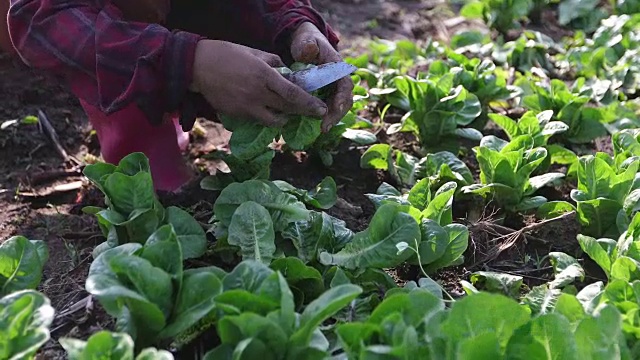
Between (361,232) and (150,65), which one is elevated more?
(150,65)

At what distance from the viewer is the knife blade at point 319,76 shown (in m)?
1.87

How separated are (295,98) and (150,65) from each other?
1.14 ft

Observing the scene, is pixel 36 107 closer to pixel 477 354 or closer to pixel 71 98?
pixel 71 98

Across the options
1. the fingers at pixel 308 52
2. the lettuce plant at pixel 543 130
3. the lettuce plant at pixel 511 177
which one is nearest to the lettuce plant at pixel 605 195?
the lettuce plant at pixel 511 177

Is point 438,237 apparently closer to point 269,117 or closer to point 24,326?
point 269,117

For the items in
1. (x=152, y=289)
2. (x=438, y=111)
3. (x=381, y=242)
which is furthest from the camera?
(x=438, y=111)

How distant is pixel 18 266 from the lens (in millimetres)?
1596

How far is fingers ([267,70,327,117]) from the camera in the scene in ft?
5.86

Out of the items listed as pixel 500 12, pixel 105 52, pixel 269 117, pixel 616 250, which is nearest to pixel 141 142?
pixel 105 52

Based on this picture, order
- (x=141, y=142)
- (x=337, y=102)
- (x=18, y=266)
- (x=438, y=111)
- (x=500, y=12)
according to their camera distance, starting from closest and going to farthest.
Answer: (x=18, y=266) < (x=337, y=102) < (x=141, y=142) < (x=438, y=111) < (x=500, y=12)

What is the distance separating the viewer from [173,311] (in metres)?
1.45

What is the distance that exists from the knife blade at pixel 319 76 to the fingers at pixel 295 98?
0.15 feet

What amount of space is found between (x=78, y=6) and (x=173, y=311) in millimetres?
878

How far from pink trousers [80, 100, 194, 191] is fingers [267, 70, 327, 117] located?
58 centimetres
